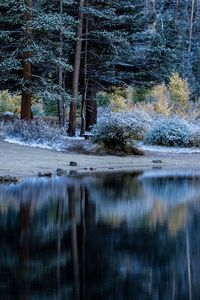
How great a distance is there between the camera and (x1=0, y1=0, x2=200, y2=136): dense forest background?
97.6ft

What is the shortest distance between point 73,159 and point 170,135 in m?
8.48

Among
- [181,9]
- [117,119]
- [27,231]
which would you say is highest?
[181,9]

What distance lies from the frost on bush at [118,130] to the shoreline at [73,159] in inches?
40.2

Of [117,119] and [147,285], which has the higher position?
[117,119]

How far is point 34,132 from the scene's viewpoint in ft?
93.4

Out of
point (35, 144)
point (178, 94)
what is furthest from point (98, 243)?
point (178, 94)

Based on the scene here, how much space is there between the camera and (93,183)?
1725cm

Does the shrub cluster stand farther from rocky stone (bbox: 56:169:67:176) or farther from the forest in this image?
rocky stone (bbox: 56:169:67:176)

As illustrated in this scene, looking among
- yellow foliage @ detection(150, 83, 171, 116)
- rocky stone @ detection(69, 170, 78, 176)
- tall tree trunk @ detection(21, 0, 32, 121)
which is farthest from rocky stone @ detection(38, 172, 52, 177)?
yellow foliage @ detection(150, 83, 171, 116)

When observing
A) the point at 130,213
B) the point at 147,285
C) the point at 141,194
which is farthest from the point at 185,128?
the point at 147,285

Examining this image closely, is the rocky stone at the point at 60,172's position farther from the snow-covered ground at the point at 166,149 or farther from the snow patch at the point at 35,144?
the snow-covered ground at the point at 166,149

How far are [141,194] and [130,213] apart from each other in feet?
9.95

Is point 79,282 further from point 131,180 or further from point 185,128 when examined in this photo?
point 185,128

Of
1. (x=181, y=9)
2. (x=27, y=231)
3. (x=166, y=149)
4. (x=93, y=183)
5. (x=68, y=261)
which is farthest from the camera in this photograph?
(x=181, y=9)
